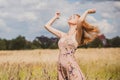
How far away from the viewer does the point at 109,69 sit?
8742 mm

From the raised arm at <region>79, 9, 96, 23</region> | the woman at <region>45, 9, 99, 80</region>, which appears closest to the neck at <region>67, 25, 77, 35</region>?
the woman at <region>45, 9, 99, 80</region>

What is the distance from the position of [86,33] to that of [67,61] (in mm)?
468

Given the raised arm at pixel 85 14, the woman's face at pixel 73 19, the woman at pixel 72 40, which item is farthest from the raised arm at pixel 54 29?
the raised arm at pixel 85 14

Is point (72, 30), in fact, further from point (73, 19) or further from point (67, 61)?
point (67, 61)

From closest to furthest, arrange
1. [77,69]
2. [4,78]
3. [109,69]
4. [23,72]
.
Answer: [77,69], [4,78], [23,72], [109,69]

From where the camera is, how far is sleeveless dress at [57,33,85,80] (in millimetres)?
4832

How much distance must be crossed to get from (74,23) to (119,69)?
411cm

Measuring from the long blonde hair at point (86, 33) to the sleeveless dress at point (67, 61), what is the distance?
0.15m

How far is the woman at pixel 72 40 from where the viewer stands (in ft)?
15.9

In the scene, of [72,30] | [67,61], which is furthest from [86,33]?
[67,61]

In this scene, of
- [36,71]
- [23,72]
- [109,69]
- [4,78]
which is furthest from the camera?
[109,69]

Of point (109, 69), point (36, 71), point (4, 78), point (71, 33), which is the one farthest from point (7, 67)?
point (109, 69)

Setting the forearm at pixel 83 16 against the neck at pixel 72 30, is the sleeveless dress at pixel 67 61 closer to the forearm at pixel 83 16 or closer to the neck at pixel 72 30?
the neck at pixel 72 30

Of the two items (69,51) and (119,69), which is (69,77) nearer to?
(69,51)
